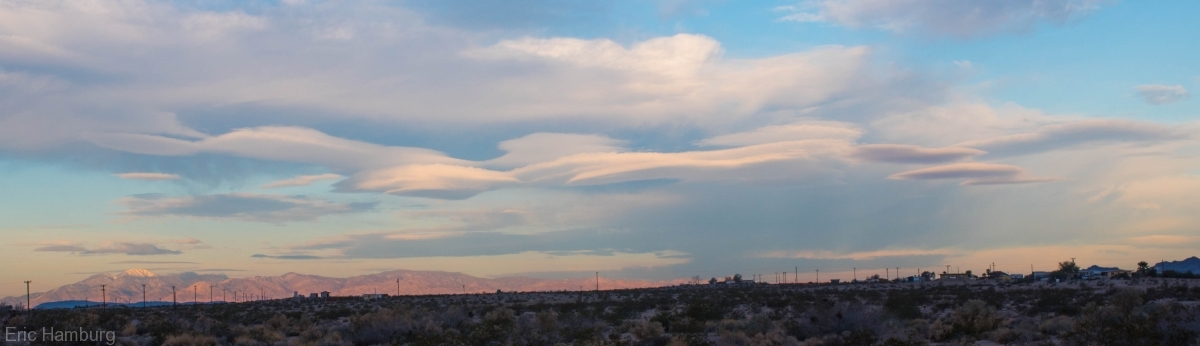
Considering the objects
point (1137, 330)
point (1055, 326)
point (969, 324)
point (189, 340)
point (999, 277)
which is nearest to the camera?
point (1137, 330)

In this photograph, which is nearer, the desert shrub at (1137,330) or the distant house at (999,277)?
the desert shrub at (1137,330)

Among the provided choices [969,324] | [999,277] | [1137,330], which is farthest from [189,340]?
[999,277]

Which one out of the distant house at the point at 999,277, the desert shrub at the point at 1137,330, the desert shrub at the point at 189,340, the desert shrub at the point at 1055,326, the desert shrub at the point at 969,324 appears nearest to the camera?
the desert shrub at the point at 1137,330

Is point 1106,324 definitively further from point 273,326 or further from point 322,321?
point 322,321

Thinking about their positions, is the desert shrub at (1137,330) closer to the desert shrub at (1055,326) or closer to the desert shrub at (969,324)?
the desert shrub at (1055,326)

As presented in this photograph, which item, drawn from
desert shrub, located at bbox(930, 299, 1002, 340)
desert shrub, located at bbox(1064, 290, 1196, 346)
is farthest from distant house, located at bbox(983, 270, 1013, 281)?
desert shrub, located at bbox(1064, 290, 1196, 346)

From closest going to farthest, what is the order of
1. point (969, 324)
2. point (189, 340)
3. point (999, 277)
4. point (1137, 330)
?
point (1137, 330)
point (189, 340)
point (969, 324)
point (999, 277)

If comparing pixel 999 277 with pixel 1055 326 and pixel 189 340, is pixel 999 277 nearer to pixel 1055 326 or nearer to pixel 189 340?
pixel 1055 326

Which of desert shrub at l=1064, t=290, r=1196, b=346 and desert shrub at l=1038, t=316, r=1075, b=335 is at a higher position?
desert shrub at l=1064, t=290, r=1196, b=346

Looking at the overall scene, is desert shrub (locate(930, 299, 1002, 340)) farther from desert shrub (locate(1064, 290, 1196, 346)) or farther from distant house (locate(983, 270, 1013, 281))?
distant house (locate(983, 270, 1013, 281))

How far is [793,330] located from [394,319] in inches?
763

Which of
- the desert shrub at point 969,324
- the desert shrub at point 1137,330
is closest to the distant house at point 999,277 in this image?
the desert shrub at point 969,324

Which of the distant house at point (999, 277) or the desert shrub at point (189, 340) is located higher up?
the desert shrub at point (189, 340)

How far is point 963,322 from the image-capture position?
37.9m
